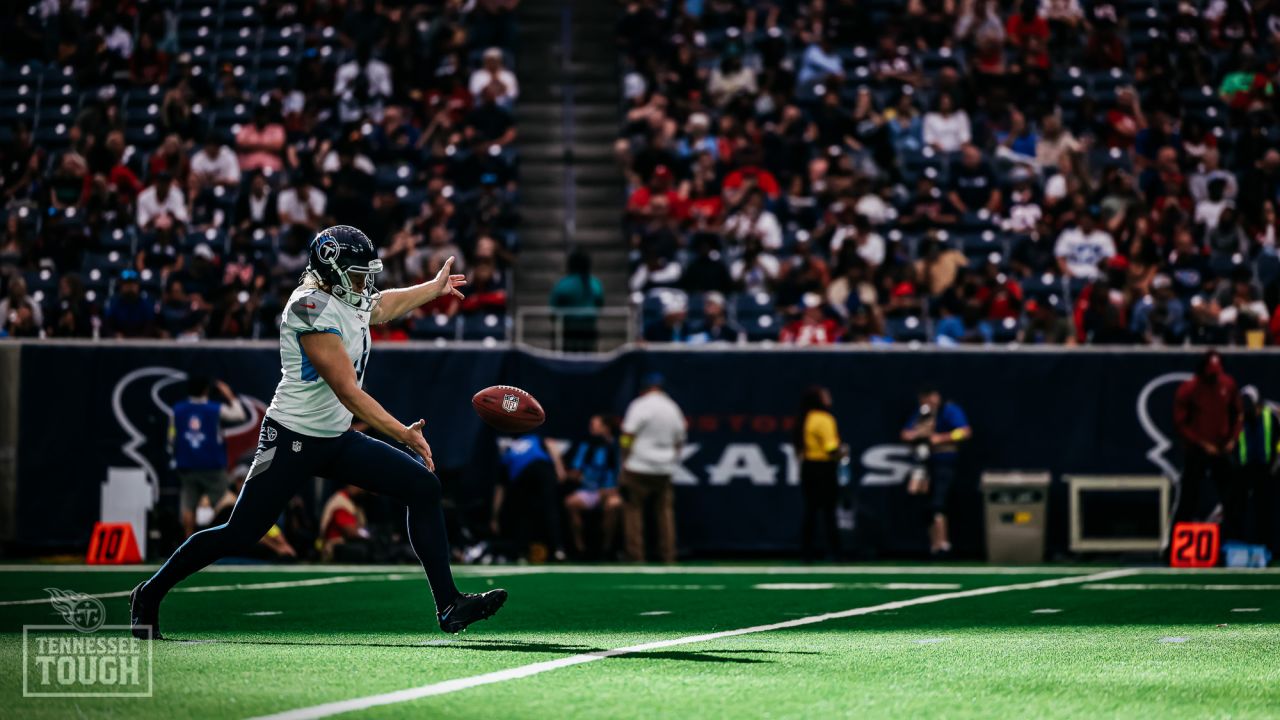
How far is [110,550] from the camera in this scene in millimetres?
18750

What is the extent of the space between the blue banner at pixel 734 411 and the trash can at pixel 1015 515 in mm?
466

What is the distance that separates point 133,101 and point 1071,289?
44.9ft

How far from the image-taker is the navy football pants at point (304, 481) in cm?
902

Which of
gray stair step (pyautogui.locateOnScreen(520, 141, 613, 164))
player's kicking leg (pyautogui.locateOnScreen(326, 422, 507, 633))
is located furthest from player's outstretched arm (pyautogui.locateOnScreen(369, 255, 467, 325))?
gray stair step (pyautogui.locateOnScreen(520, 141, 613, 164))

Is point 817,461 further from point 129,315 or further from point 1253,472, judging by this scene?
point 129,315

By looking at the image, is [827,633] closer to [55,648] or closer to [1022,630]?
[1022,630]

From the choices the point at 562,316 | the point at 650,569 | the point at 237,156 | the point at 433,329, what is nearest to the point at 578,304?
the point at 562,316

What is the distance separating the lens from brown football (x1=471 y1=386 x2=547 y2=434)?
997cm

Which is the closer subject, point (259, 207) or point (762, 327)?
point (762, 327)

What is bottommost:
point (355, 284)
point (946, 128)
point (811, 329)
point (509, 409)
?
point (509, 409)

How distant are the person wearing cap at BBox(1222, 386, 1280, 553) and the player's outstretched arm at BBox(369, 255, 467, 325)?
11561mm

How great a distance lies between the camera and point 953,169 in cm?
2483

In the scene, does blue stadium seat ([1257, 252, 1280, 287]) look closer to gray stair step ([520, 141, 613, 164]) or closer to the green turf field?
the green turf field

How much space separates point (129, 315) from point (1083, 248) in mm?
11798
